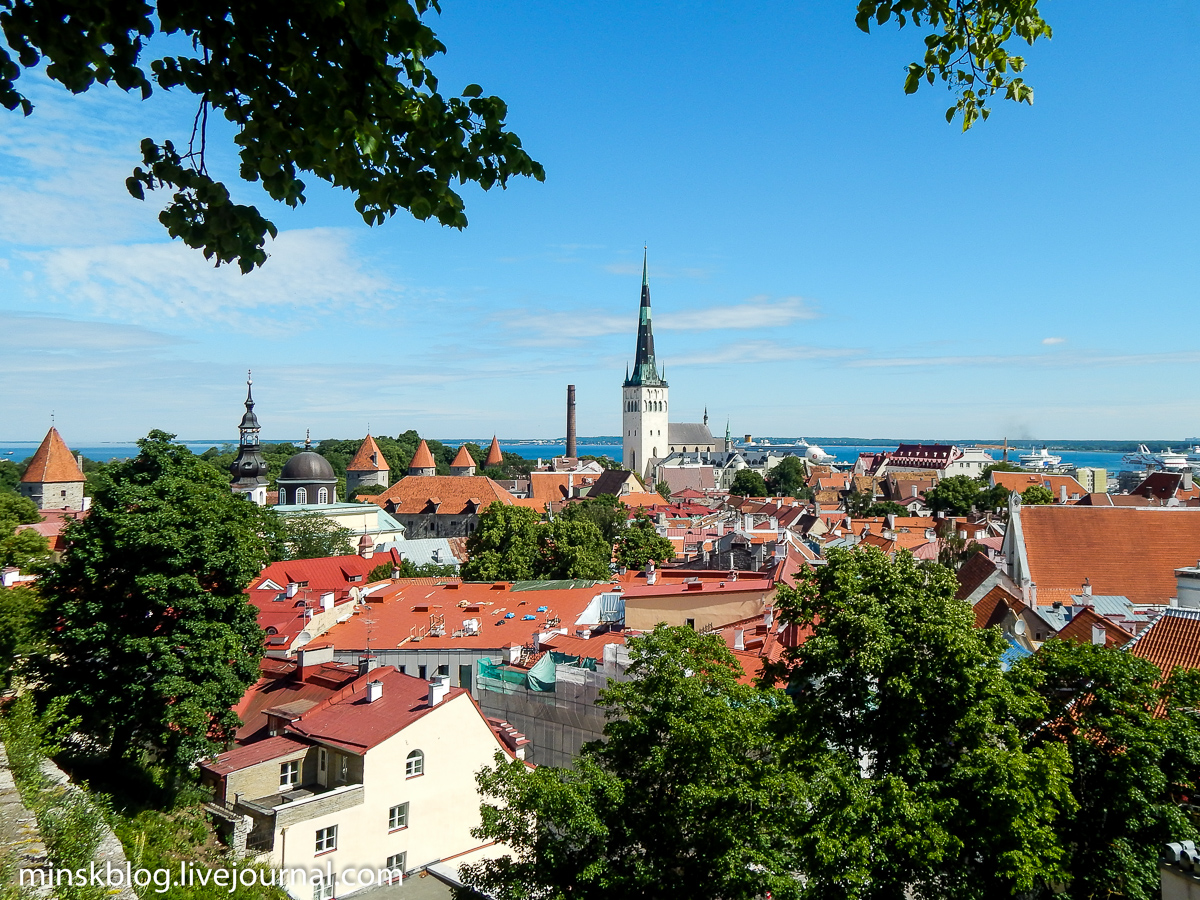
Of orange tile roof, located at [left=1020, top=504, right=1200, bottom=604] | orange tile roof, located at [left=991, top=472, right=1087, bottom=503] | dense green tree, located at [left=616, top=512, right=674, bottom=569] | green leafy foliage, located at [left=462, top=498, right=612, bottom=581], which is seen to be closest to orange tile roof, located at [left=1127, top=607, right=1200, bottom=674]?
orange tile roof, located at [left=1020, top=504, right=1200, bottom=604]

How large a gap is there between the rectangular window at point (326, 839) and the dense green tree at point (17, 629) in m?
6.04

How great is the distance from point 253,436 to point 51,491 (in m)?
17.4

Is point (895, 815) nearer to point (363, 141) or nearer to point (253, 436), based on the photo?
point (363, 141)

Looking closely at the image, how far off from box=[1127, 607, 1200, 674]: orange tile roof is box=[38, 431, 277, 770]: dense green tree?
17.8 metres

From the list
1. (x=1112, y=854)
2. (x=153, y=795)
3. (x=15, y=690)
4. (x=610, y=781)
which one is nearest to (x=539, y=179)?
(x=610, y=781)

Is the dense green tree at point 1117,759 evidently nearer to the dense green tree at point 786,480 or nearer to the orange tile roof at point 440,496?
the orange tile roof at point 440,496

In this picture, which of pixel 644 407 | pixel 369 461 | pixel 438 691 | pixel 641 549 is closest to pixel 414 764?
pixel 438 691

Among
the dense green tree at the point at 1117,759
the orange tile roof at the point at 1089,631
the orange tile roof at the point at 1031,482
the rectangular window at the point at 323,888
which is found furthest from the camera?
the orange tile roof at the point at 1031,482

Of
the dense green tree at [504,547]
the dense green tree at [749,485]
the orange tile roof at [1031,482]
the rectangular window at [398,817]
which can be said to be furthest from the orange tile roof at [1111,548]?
the dense green tree at [749,485]

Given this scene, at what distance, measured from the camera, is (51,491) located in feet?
227

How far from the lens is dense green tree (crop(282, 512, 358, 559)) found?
48.3m

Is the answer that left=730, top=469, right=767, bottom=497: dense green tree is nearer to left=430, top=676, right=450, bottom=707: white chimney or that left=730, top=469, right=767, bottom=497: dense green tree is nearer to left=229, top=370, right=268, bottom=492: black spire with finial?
left=229, top=370, right=268, bottom=492: black spire with finial

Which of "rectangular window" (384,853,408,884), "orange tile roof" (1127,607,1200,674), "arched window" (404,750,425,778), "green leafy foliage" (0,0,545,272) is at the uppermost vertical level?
"green leafy foliage" (0,0,545,272)

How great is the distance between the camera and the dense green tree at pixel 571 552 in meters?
39.6
